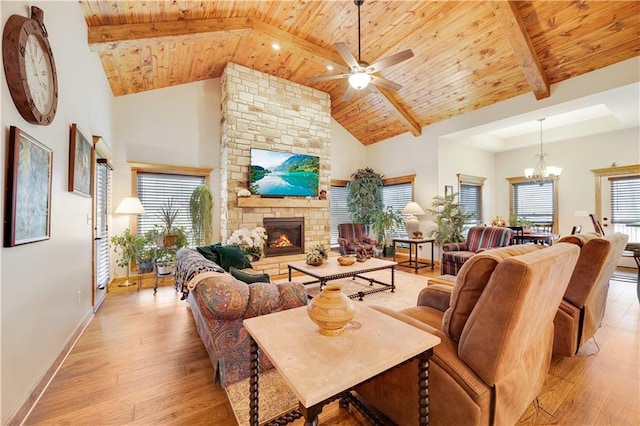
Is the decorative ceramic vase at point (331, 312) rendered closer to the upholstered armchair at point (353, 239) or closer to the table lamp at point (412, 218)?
Result: the upholstered armchair at point (353, 239)

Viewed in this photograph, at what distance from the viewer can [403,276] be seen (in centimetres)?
520

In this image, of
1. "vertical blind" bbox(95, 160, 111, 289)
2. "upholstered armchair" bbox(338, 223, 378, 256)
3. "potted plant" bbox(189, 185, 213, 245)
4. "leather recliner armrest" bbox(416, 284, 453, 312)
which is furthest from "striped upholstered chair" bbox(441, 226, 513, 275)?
"vertical blind" bbox(95, 160, 111, 289)

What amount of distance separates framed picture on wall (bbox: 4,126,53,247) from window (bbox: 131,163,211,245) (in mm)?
2971

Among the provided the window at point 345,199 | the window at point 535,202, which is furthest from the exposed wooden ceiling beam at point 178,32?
the window at point 535,202

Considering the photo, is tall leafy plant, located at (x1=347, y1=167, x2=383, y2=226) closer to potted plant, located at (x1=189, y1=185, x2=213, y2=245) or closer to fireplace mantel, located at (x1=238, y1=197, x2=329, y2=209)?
fireplace mantel, located at (x1=238, y1=197, x2=329, y2=209)

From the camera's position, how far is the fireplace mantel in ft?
16.5

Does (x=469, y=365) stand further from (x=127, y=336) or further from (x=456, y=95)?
(x=456, y=95)

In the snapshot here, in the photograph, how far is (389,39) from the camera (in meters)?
4.29

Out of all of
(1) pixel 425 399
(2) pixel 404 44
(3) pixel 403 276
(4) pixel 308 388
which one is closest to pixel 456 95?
(2) pixel 404 44

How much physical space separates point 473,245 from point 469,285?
4.37 m

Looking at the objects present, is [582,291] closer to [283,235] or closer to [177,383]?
[177,383]

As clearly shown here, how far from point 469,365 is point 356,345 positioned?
55 centimetres

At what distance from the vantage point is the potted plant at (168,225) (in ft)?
14.1

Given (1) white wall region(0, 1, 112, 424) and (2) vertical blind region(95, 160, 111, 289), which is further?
(2) vertical blind region(95, 160, 111, 289)
